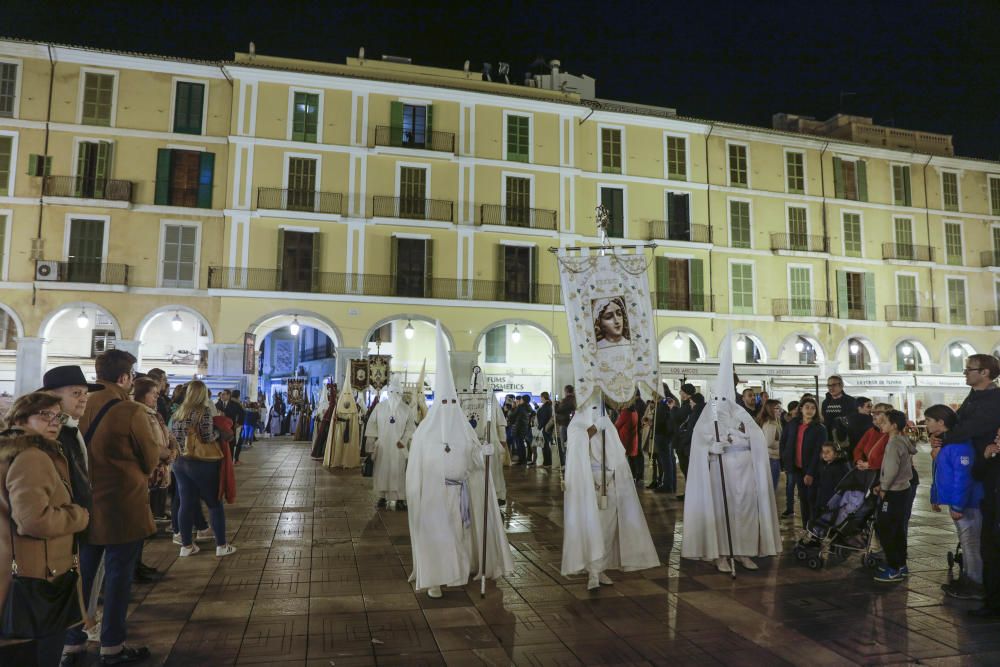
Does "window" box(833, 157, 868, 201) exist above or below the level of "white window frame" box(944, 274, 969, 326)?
above

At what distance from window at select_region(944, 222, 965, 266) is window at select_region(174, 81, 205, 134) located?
30.6 m

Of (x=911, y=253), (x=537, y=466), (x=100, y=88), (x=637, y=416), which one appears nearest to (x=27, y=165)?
(x=100, y=88)

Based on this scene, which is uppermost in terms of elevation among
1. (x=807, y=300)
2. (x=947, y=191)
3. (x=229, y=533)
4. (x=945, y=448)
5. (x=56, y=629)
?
(x=947, y=191)

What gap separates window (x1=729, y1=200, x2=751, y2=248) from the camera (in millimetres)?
26641

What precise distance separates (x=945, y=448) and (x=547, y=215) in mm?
19780

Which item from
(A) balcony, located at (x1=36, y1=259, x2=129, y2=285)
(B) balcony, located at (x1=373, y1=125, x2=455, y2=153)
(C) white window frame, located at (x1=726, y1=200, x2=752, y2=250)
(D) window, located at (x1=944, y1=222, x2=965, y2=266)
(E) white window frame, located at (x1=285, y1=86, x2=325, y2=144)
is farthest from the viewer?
(D) window, located at (x1=944, y1=222, x2=965, y2=266)

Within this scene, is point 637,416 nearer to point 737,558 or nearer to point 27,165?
point 737,558

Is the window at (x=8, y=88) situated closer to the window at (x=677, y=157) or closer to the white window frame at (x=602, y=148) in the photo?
the white window frame at (x=602, y=148)

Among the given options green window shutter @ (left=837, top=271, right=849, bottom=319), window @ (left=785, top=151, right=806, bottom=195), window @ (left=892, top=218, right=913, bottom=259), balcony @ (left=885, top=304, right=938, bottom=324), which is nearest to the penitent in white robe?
green window shutter @ (left=837, top=271, right=849, bottom=319)

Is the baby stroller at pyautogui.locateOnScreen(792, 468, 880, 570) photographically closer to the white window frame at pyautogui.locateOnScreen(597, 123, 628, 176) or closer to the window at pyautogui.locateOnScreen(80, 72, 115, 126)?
the white window frame at pyautogui.locateOnScreen(597, 123, 628, 176)

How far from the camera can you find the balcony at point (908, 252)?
28.1m

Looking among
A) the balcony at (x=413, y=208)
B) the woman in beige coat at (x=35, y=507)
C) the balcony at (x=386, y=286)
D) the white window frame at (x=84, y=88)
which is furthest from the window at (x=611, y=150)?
the woman in beige coat at (x=35, y=507)

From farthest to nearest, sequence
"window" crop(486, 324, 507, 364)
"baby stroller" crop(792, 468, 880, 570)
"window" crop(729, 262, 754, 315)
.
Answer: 1. "window" crop(729, 262, 754, 315)
2. "window" crop(486, 324, 507, 364)
3. "baby stroller" crop(792, 468, 880, 570)

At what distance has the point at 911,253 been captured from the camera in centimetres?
2853
